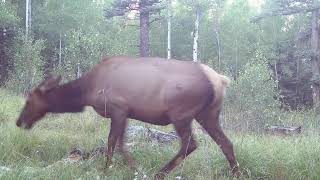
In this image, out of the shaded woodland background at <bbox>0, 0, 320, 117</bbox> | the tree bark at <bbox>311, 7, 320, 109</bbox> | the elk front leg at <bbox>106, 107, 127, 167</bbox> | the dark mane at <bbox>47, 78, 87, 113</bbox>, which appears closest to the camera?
the elk front leg at <bbox>106, 107, 127, 167</bbox>

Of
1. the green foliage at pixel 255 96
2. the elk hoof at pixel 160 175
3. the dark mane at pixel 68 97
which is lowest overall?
the green foliage at pixel 255 96

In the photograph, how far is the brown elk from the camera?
612 cm

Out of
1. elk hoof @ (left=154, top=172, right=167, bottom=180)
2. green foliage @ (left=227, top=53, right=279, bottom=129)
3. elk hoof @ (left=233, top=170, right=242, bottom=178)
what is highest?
elk hoof @ (left=154, top=172, right=167, bottom=180)

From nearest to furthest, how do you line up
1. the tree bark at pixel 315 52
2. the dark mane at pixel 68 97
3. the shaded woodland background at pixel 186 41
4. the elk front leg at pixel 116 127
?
the elk front leg at pixel 116 127 < the dark mane at pixel 68 97 < the shaded woodland background at pixel 186 41 < the tree bark at pixel 315 52

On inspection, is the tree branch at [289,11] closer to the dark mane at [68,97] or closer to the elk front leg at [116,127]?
the dark mane at [68,97]

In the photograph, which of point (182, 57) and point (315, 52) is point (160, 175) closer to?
point (315, 52)

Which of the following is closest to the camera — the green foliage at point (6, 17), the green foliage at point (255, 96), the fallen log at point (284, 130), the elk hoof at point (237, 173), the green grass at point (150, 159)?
the green grass at point (150, 159)

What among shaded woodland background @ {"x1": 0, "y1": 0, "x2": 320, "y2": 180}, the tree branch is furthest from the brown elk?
the tree branch

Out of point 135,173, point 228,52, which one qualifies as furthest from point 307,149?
point 228,52

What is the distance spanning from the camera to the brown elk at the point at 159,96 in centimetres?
612

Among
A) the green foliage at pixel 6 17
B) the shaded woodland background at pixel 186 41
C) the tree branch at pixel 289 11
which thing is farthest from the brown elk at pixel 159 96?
the green foliage at pixel 6 17

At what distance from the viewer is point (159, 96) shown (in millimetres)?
6207

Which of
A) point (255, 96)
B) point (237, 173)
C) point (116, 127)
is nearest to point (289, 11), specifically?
point (255, 96)

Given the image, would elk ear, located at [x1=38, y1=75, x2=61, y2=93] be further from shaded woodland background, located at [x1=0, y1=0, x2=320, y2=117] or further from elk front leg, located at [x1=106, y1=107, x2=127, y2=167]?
shaded woodland background, located at [x1=0, y1=0, x2=320, y2=117]
